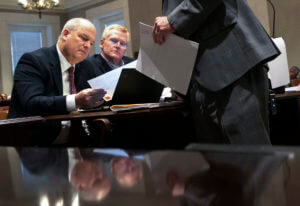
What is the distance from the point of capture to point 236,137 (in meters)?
1.17

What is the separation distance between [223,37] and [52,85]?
1.10 meters

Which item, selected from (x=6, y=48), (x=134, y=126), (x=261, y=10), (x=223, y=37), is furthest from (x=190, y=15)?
(x=6, y=48)

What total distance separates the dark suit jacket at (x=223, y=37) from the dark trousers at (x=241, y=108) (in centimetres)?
4

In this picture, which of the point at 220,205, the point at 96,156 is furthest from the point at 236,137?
the point at 220,205

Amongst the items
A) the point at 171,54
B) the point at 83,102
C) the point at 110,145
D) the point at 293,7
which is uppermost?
the point at 293,7

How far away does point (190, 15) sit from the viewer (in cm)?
117

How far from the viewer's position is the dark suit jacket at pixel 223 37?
1.16m

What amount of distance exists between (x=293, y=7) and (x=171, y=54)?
3.06 m

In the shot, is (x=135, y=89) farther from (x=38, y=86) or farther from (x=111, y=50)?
(x=111, y=50)

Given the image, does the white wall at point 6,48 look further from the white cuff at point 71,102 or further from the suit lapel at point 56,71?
the white cuff at point 71,102

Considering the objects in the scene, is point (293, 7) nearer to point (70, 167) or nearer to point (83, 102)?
point (83, 102)

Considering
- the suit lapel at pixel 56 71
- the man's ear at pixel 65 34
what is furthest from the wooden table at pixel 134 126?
the man's ear at pixel 65 34

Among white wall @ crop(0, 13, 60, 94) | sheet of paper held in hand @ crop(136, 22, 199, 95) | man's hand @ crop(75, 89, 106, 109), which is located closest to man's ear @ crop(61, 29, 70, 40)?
man's hand @ crop(75, 89, 106, 109)

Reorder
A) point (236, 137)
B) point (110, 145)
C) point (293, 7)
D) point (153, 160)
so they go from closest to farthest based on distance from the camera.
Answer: point (153, 160)
point (236, 137)
point (110, 145)
point (293, 7)
